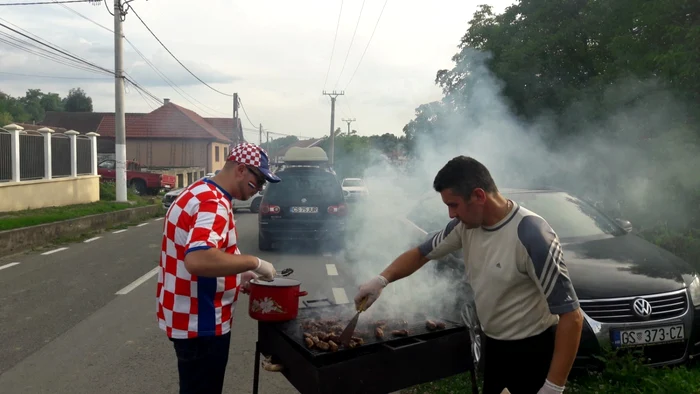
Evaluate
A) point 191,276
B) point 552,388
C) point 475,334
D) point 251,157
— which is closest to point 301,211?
point 475,334

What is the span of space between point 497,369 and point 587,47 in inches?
480

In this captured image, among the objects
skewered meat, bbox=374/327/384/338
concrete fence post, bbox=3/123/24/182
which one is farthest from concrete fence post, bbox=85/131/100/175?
skewered meat, bbox=374/327/384/338

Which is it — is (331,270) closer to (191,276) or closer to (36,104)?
(191,276)

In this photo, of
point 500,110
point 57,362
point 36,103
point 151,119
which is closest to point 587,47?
point 500,110

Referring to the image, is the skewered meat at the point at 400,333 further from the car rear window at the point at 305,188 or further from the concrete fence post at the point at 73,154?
the concrete fence post at the point at 73,154

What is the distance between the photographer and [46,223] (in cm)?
1320

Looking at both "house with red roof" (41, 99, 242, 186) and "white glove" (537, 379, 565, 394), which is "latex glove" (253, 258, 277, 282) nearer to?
"white glove" (537, 379, 565, 394)

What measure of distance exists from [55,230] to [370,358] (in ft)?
41.3

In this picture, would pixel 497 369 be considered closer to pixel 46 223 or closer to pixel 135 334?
pixel 135 334

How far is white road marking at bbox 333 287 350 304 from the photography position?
7.15 metres

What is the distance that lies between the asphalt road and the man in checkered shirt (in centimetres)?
174

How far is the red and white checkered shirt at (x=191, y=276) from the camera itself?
8.85 ft

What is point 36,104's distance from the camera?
91.7 metres

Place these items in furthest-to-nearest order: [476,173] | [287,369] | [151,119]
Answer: [151,119] < [287,369] < [476,173]
